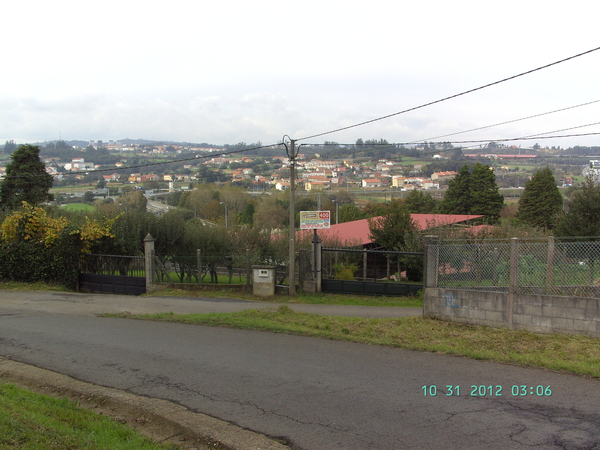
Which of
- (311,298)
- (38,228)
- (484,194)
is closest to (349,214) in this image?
(484,194)

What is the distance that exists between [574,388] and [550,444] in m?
1.83

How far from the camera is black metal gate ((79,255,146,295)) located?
787 inches

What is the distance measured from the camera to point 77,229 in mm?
20766

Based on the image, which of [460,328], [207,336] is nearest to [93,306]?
[207,336]

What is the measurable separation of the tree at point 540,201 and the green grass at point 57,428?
1819 inches

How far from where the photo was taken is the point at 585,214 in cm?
2530

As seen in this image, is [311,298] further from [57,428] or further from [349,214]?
[349,214]

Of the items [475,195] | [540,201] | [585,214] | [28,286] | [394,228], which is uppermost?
[475,195]

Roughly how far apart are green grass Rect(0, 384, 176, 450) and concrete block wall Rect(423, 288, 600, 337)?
6.84 meters

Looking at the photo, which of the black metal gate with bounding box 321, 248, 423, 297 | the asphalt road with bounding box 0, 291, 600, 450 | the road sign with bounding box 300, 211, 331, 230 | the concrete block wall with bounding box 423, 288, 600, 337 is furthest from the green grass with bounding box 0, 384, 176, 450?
the road sign with bounding box 300, 211, 331, 230

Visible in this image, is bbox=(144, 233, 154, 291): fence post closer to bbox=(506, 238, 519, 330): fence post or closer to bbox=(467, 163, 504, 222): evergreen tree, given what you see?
bbox=(506, 238, 519, 330): fence post

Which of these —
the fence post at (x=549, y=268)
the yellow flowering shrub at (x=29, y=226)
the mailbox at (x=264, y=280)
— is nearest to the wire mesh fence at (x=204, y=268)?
the mailbox at (x=264, y=280)

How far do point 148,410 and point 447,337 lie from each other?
5.42 m

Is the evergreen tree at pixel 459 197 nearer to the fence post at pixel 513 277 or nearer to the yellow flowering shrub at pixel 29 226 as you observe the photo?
the yellow flowering shrub at pixel 29 226
